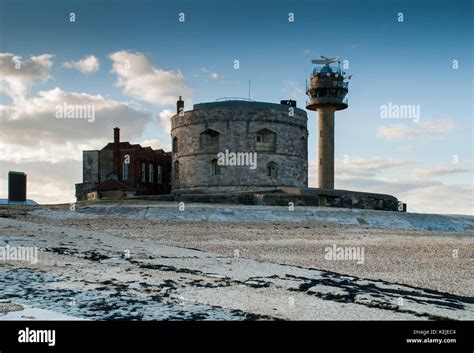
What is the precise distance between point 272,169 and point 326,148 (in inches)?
271

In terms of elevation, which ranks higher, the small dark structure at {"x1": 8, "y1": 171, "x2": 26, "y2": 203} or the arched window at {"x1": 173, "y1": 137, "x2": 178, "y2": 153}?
the arched window at {"x1": 173, "y1": 137, "x2": 178, "y2": 153}

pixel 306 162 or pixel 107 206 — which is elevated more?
pixel 306 162

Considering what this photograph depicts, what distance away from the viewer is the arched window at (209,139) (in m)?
40.5

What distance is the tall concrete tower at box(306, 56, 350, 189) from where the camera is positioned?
4456 cm

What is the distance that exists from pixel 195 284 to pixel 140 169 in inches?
1585

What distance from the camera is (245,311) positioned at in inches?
238

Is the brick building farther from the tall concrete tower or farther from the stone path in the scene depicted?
the stone path

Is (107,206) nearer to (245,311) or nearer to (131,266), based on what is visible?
(131,266)

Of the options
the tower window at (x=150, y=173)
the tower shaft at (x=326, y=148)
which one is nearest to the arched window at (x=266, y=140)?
the tower shaft at (x=326, y=148)

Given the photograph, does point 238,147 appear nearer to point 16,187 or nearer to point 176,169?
point 176,169

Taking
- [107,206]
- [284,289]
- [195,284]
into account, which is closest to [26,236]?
[195,284]

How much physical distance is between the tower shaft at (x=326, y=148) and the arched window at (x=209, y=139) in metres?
10.4

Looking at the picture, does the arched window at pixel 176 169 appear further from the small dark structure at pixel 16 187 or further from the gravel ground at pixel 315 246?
the small dark structure at pixel 16 187

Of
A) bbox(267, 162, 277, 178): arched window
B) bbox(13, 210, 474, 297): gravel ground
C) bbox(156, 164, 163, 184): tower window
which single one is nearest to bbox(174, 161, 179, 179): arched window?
bbox(156, 164, 163, 184): tower window
